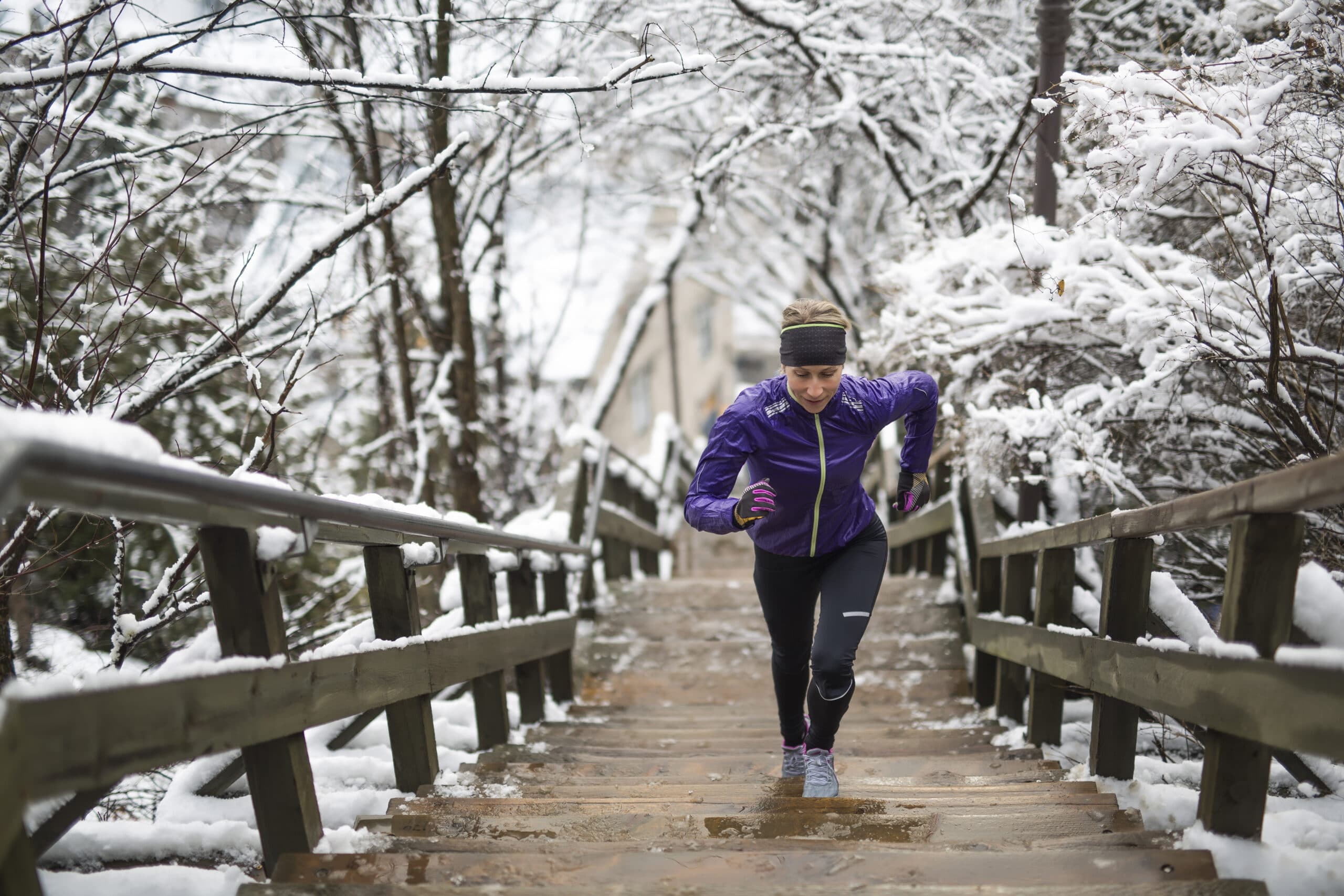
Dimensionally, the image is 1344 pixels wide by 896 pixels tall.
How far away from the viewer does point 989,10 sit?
7.25 metres

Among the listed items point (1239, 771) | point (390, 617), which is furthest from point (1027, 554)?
point (390, 617)

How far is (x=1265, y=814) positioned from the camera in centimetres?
223

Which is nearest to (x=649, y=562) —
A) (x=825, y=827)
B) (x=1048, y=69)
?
(x=1048, y=69)

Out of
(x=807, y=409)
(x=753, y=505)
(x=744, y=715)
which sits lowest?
(x=744, y=715)

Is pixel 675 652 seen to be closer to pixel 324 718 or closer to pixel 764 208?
pixel 324 718

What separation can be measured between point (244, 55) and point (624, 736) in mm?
4676

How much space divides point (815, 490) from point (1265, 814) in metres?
1.48

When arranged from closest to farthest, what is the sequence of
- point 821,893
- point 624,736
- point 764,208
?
point 821,893 → point 624,736 → point 764,208

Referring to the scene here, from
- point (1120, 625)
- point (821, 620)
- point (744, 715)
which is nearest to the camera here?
point (1120, 625)

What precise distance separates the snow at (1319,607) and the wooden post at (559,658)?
3568mm

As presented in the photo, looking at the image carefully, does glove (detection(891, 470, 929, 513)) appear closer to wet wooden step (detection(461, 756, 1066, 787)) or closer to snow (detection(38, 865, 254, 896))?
wet wooden step (detection(461, 756, 1066, 787))

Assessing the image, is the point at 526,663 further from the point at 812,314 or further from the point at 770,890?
the point at 770,890

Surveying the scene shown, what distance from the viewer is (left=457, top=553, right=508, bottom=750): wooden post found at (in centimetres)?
358

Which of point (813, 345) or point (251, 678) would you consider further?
point (813, 345)
